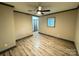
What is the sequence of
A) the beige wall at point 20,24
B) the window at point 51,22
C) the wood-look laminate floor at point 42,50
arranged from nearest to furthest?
the wood-look laminate floor at point 42,50, the beige wall at point 20,24, the window at point 51,22

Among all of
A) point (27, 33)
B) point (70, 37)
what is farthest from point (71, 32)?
point (27, 33)

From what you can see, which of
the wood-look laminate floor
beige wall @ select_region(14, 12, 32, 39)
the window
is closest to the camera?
the wood-look laminate floor

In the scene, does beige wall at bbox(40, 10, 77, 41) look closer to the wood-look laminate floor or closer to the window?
the window

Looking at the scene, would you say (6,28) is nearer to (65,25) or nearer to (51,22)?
(65,25)

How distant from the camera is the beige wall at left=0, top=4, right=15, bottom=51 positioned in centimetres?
334

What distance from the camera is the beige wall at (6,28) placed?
3.34 metres

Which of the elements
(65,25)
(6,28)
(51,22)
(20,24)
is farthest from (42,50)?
(51,22)

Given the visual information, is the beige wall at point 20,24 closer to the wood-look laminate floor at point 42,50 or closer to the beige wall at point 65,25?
the wood-look laminate floor at point 42,50

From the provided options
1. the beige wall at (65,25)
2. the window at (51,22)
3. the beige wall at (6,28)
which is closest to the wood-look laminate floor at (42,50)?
the beige wall at (6,28)

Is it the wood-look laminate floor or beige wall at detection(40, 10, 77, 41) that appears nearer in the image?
the wood-look laminate floor

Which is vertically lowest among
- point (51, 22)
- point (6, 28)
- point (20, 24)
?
point (6, 28)

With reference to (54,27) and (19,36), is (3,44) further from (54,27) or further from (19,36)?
(54,27)

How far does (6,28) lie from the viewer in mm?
3580

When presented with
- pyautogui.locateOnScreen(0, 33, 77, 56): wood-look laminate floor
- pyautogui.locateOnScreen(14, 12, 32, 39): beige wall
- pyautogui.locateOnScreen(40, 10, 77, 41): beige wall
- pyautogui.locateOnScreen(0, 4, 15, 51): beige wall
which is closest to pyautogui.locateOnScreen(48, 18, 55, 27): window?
pyautogui.locateOnScreen(40, 10, 77, 41): beige wall
